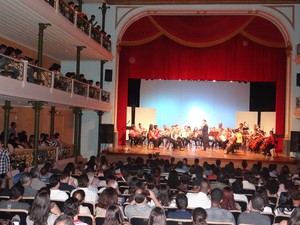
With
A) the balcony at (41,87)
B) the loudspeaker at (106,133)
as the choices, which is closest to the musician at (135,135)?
the loudspeaker at (106,133)

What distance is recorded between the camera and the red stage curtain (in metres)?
20.2

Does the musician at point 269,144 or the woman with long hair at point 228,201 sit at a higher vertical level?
the musician at point 269,144

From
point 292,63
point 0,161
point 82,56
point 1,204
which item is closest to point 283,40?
point 292,63

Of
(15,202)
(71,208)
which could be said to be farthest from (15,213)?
(71,208)

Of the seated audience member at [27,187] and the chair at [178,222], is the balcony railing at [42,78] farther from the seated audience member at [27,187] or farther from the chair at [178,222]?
the chair at [178,222]

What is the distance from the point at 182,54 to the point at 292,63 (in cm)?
541

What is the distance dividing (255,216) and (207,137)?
46.2 feet

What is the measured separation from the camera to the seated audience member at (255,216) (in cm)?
565

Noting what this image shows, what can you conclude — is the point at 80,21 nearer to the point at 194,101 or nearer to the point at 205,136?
the point at 205,136

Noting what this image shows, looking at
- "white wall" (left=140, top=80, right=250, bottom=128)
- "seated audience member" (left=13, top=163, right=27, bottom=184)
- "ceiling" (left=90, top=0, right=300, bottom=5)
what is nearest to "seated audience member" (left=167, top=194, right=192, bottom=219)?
"seated audience member" (left=13, top=163, right=27, bottom=184)

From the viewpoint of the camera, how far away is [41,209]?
513cm

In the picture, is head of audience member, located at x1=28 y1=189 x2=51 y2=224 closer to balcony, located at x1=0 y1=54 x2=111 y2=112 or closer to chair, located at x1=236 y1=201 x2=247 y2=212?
chair, located at x1=236 y1=201 x2=247 y2=212

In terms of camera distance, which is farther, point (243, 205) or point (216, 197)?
point (243, 205)

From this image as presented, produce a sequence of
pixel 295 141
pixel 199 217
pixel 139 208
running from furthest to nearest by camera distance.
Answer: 1. pixel 295 141
2. pixel 139 208
3. pixel 199 217
